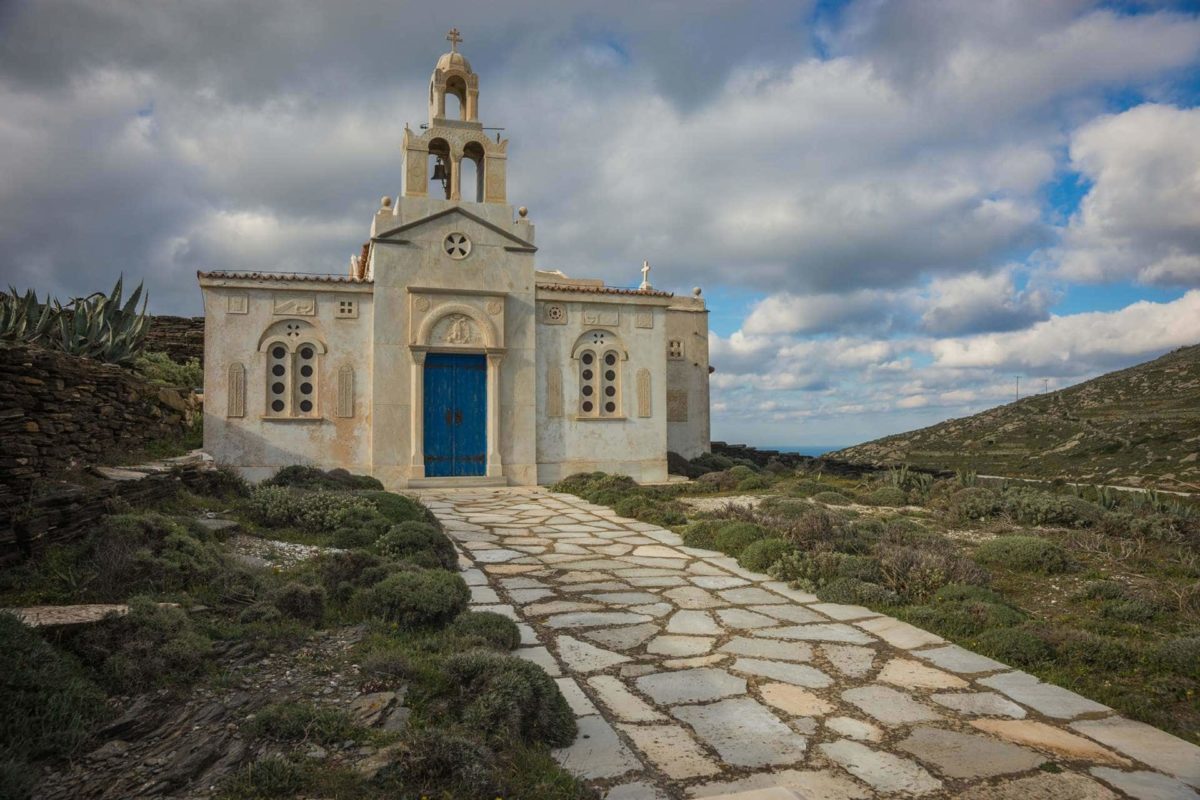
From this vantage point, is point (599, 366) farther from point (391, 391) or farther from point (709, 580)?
point (709, 580)

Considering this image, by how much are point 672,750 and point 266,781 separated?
5.64ft

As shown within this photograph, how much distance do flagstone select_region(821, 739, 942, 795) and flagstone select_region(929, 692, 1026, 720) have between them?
0.77 metres

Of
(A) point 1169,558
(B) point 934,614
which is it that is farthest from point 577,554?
(A) point 1169,558

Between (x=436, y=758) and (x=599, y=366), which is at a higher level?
(x=599, y=366)

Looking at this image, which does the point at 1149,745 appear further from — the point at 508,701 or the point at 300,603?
the point at 300,603

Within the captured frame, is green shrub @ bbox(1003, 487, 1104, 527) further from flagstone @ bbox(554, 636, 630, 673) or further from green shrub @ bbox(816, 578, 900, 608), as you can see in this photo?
flagstone @ bbox(554, 636, 630, 673)

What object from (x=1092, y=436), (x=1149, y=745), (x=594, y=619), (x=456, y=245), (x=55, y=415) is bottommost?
(x=1149, y=745)

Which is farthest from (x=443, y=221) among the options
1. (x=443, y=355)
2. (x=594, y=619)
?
(x=594, y=619)

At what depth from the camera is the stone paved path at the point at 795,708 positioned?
3123 mm

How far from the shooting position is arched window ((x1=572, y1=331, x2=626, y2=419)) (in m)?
17.0

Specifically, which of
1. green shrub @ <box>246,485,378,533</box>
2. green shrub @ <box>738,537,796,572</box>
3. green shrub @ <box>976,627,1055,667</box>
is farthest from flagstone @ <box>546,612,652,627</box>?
green shrub @ <box>246,485,378,533</box>

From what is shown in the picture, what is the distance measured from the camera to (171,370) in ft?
52.1

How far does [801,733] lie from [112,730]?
311 cm

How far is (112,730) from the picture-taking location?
3164 millimetres
